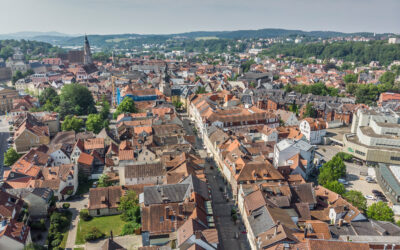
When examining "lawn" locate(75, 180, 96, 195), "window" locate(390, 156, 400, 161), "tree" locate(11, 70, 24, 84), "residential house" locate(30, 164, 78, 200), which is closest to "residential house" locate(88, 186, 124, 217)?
"residential house" locate(30, 164, 78, 200)

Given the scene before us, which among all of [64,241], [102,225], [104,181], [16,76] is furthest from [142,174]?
[16,76]

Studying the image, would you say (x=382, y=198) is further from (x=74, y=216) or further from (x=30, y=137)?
(x=30, y=137)

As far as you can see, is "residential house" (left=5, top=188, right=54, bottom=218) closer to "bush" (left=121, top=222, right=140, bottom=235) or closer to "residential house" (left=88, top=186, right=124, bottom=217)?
"residential house" (left=88, top=186, right=124, bottom=217)

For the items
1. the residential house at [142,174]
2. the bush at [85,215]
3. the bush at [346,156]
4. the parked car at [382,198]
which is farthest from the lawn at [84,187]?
the bush at [346,156]

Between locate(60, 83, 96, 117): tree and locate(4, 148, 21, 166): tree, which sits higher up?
locate(60, 83, 96, 117): tree

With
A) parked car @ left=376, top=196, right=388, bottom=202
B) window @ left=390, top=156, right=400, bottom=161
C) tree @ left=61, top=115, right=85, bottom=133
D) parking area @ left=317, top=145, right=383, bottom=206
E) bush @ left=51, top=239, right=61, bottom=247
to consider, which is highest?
tree @ left=61, top=115, right=85, bottom=133
